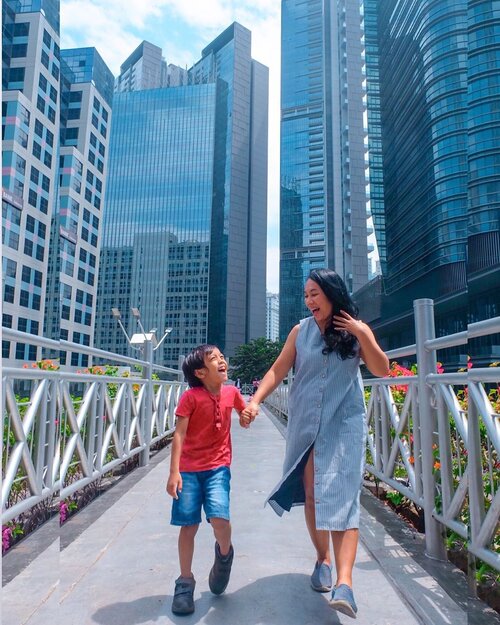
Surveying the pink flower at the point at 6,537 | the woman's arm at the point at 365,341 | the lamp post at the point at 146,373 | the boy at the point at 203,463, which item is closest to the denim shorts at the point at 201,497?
the boy at the point at 203,463

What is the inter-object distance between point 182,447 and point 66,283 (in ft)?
2.45

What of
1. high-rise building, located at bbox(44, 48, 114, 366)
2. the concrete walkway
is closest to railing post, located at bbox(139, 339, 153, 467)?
the concrete walkway

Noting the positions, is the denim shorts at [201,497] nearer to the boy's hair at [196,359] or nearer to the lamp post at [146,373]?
the boy's hair at [196,359]

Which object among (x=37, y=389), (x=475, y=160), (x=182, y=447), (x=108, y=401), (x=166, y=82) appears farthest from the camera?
(x=108, y=401)

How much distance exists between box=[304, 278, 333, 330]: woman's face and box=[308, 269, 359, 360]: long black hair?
1cm

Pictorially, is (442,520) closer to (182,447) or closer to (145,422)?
(182,447)

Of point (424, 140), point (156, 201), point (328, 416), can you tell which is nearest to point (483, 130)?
point (424, 140)

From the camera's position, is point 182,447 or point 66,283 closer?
A: point 66,283

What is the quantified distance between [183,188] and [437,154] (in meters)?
2.53

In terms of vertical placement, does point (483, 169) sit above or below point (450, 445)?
above

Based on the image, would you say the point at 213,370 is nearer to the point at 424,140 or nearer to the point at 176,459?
the point at 176,459

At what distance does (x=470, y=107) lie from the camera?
48.5 inches

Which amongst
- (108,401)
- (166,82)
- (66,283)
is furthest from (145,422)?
(66,283)

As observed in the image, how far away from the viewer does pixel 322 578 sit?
1740mm
